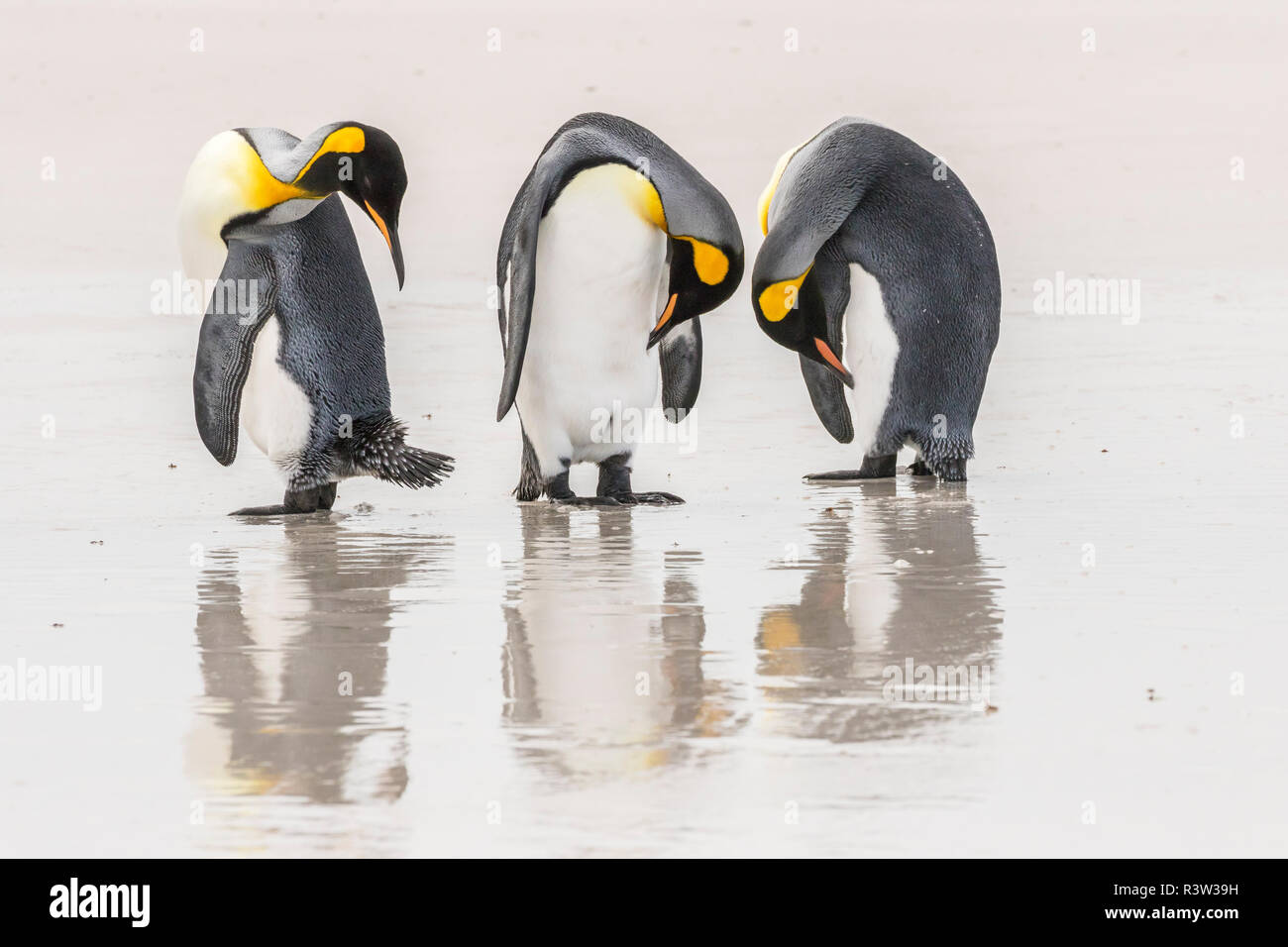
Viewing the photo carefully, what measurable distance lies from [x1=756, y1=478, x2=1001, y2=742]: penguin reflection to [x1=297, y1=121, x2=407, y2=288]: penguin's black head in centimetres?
149

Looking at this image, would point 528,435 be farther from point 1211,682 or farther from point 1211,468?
point 1211,682

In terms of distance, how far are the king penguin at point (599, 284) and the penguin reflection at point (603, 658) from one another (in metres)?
0.69

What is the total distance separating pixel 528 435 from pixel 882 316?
46.8 inches

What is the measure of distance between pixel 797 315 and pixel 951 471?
774 mm

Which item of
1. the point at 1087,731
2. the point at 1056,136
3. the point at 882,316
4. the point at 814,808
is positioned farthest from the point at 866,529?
the point at 1056,136

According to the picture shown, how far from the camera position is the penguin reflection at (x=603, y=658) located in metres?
3.35

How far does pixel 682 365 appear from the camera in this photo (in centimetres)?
637

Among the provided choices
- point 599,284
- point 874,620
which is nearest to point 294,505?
point 599,284

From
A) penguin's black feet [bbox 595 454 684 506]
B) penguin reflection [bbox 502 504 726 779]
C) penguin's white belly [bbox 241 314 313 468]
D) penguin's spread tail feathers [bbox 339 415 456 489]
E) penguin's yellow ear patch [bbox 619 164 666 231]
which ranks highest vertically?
penguin's yellow ear patch [bbox 619 164 666 231]

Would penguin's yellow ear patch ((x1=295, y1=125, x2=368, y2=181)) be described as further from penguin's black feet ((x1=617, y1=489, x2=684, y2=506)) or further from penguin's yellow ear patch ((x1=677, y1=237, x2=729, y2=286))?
penguin's black feet ((x1=617, y1=489, x2=684, y2=506))

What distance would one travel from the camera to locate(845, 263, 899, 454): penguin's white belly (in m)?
6.45

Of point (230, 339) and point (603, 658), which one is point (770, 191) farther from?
point (603, 658)

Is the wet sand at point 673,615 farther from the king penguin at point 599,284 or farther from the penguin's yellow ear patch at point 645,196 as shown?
the penguin's yellow ear patch at point 645,196

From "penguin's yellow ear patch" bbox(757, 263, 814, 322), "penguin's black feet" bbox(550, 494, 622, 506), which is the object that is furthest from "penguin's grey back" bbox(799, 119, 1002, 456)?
"penguin's black feet" bbox(550, 494, 622, 506)
